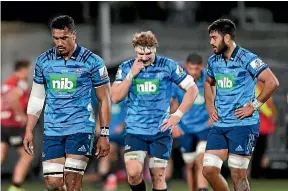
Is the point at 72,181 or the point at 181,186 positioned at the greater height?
the point at 72,181

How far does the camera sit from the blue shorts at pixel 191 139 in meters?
15.7

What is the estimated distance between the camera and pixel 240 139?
40.3 ft

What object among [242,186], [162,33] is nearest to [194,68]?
[242,186]

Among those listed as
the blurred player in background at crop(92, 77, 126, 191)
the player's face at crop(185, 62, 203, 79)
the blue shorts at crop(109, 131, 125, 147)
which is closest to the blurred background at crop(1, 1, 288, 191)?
the blurred player in background at crop(92, 77, 126, 191)

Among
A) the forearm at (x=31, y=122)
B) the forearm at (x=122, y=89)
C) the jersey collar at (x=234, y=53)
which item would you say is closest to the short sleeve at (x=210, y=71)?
the jersey collar at (x=234, y=53)

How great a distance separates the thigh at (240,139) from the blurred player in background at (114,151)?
6.14 m

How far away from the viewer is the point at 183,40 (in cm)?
2173

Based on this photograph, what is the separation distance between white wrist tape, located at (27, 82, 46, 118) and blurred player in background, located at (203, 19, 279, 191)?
2.07 meters

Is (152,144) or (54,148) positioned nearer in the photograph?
(54,148)

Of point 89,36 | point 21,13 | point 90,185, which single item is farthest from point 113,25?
point 90,185

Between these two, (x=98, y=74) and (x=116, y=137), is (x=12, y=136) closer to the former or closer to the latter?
(x=116, y=137)

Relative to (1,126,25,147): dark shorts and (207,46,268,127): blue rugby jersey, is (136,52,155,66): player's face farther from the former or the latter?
(1,126,25,147): dark shorts

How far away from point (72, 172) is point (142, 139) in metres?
1.62

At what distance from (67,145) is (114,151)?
7.78 metres
